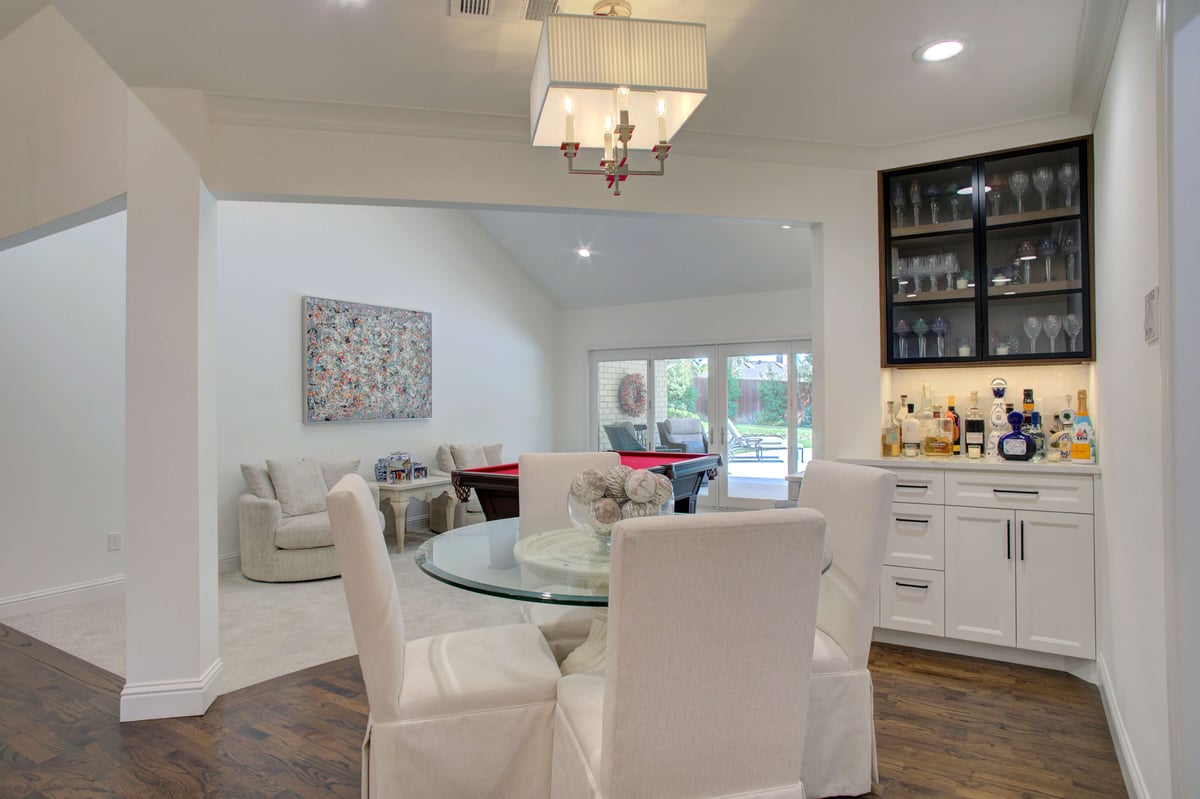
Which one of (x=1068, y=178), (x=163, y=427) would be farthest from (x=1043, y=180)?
(x=163, y=427)

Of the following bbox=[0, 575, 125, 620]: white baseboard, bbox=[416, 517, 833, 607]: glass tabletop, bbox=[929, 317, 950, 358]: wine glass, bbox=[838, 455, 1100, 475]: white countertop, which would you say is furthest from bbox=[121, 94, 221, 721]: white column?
bbox=[929, 317, 950, 358]: wine glass

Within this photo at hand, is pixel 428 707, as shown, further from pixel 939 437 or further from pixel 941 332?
pixel 941 332

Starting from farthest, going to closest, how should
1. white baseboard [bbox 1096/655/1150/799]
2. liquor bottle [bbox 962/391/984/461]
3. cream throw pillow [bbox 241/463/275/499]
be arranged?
1. cream throw pillow [bbox 241/463/275/499]
2. liquor bottle [bbox 962/391/984/461]
3. white baseboard [bbox 1096/655/1150/799]

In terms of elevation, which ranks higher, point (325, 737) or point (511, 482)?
point (511, 482)

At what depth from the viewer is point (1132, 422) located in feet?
7.00

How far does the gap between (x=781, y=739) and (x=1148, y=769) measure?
3.89 feet

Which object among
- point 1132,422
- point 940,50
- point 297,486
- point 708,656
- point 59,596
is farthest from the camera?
point 297,486

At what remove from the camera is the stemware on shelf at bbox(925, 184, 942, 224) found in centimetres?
350

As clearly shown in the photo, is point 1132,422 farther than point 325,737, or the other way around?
point 325,737

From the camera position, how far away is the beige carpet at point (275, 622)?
334 centimetres

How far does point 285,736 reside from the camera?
2.52 m

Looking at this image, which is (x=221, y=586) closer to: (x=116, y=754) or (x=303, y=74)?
(x=116, y=754)

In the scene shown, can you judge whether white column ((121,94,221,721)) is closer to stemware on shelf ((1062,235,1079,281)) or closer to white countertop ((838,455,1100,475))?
white countertop ((838,455,1100,475))

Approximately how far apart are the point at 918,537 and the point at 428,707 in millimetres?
2432
